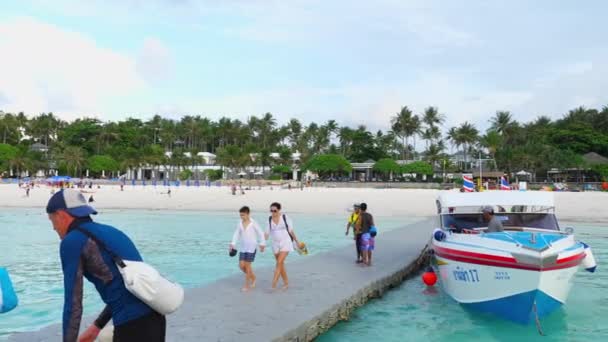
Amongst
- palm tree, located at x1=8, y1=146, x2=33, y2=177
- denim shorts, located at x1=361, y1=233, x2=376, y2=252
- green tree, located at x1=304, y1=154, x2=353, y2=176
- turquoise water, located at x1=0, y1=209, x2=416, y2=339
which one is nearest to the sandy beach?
turquoise water, located at x1=0, y1=209, x2=416, y2=339

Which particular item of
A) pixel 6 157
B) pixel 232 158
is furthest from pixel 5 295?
pixel 6 157

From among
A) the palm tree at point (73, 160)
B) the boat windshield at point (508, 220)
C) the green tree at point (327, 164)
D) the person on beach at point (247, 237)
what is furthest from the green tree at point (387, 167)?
the person on beach at point (247, 237)

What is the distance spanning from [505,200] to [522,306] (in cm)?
310

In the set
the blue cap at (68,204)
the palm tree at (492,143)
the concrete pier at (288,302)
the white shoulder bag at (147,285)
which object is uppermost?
the palm tree at (492,143)

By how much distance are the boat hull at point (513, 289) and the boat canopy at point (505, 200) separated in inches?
85.2

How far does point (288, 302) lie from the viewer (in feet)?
29.9

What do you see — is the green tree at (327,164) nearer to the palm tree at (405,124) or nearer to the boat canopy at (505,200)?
the palm tree at (405,124)

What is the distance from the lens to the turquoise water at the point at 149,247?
37.3 ft

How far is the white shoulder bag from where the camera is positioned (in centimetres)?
309

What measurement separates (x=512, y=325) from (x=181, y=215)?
30.5m

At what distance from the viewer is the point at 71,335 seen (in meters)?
3.22

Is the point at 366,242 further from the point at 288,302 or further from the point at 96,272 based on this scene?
the point at 96,272

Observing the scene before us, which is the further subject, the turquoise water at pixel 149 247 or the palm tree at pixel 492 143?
the palm tree at pixel 492 143

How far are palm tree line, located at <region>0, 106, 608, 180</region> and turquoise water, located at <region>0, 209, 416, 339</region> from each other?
6184cm
